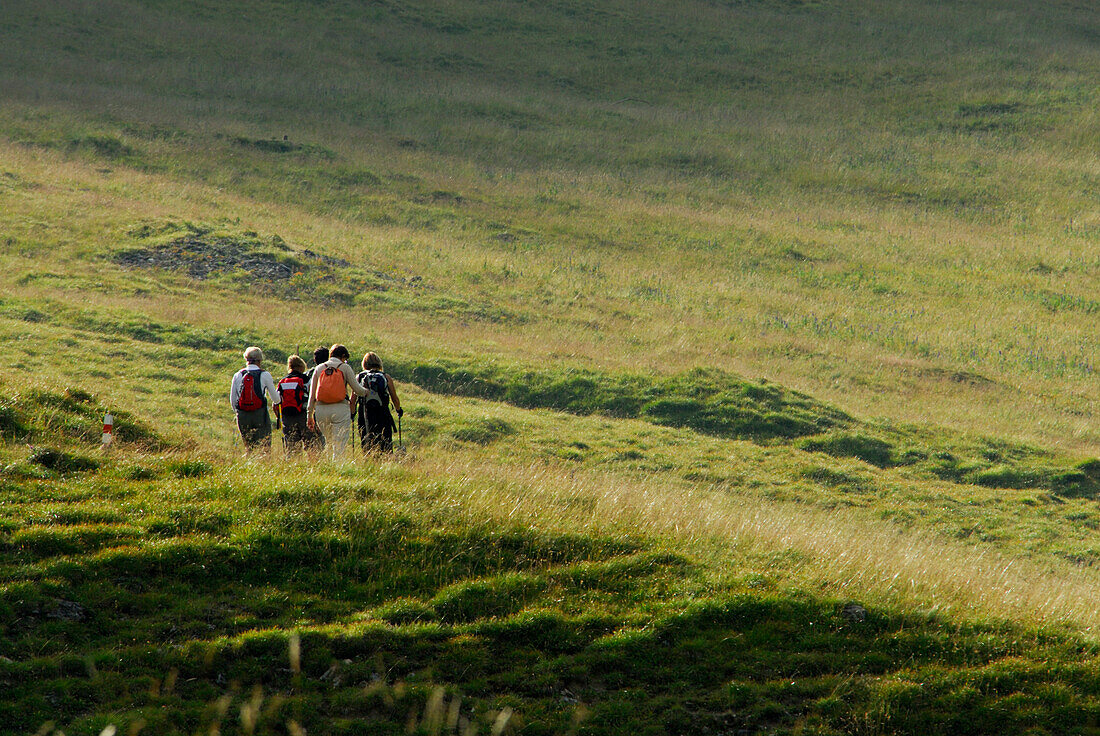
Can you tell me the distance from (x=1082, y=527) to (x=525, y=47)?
65.8 m

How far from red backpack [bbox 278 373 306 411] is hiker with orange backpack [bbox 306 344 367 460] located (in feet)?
0.64

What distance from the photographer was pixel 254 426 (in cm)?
1339

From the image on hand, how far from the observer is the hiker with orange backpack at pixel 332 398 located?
1327 centimetres

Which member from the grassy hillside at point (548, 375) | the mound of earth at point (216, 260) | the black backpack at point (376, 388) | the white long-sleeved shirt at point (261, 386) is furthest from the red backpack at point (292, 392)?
the mound of earth at point (216, 260)

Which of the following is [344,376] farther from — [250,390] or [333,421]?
[250,390]

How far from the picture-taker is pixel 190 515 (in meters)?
9.37

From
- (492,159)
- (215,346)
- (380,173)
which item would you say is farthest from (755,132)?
(215,346)

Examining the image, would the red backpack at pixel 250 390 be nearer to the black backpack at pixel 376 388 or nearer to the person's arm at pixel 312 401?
the person's arm at pixel 312 401

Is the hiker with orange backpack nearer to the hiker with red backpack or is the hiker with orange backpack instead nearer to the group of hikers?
the group of hikers

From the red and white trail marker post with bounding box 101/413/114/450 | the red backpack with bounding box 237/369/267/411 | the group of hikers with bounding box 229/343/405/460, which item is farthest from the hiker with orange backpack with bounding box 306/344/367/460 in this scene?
the red and white trail marker post with bounding box 101/413/114/450

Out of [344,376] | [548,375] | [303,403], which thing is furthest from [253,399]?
[548,375]

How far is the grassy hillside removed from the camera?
25.6ft

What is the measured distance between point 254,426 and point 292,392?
75 centimetres

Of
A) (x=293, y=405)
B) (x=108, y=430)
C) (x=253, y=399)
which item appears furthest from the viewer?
(x=293, y=405)
